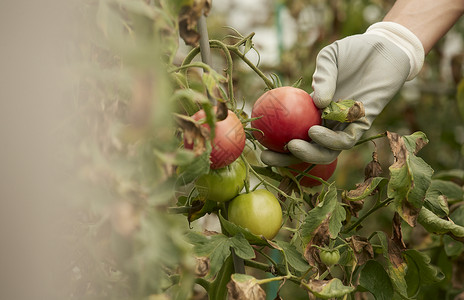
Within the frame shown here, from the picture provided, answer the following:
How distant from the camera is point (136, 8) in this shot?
352 millimetres

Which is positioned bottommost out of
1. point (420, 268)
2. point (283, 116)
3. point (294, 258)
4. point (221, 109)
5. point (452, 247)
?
point (452, 247)

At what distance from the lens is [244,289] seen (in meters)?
0.56

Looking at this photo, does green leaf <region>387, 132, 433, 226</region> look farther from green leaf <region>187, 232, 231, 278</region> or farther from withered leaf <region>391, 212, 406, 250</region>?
green leaf <region>187, 232, 231, 278</region>

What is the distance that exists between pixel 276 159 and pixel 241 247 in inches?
7.3

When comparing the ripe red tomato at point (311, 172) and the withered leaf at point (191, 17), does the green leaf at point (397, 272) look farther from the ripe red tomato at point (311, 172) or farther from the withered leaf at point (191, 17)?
the withered leaf at point (191, 17)

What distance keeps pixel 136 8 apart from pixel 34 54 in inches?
3.7

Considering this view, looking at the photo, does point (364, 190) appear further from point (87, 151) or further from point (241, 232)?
point (87, 151)

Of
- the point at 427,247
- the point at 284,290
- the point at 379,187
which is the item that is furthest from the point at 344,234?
the point at 284,290

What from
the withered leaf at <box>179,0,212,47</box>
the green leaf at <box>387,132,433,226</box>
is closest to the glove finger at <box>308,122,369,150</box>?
the green leaf at <box>387,132,433,226</box>

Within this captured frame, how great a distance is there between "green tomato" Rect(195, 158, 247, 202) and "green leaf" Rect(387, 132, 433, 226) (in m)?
0.20

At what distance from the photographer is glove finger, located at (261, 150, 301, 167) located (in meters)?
0.76

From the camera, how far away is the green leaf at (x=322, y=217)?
0.65 metres

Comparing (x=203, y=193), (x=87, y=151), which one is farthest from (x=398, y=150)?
(x=87, y=151)

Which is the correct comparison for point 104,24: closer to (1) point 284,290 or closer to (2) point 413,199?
(2) point 413,199
